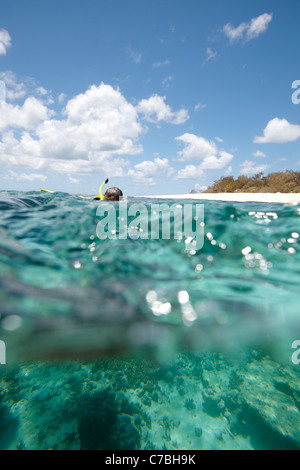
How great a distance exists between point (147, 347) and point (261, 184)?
94.8ft

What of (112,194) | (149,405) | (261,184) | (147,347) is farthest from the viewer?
(261,184)

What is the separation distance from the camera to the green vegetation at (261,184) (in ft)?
73.6

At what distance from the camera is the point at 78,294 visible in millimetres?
2650

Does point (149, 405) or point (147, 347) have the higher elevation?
point (147, 347)

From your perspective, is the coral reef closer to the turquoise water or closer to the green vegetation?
the turquoise water

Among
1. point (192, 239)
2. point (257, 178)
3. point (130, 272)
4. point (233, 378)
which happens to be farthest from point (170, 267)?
point (257, 178)

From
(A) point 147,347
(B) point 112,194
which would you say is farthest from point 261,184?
(A) point 147,347

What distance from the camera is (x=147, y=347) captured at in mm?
2771

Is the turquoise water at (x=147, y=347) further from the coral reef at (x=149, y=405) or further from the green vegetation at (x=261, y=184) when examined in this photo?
the green vegetation at (x=261, y=184)

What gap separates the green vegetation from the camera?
22.4 meters

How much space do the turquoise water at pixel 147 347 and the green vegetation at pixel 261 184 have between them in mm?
22715

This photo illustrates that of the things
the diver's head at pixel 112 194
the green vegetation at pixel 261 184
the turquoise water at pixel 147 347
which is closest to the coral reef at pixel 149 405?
the turquoise water at pixel 147 347

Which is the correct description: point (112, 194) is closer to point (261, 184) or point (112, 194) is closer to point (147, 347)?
point (147, 347)

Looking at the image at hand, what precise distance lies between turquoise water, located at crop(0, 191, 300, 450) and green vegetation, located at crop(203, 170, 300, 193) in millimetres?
22715
